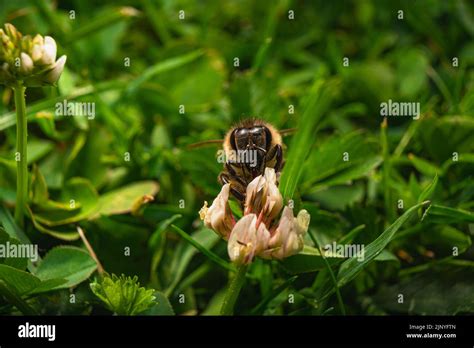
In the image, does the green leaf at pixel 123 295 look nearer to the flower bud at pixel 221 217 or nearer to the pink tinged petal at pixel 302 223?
the flower bud at pixel 221 217

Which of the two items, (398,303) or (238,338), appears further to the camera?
(398,303)

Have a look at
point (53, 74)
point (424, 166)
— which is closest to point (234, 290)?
point (53, 74)

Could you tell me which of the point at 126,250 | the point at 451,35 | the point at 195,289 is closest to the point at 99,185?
the point at 126,250

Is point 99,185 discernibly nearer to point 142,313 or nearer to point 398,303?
point 142,313

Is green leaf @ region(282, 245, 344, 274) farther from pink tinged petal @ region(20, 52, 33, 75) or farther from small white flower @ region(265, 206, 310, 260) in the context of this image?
pink tinged petal @ region(20, 52, 33, 75)

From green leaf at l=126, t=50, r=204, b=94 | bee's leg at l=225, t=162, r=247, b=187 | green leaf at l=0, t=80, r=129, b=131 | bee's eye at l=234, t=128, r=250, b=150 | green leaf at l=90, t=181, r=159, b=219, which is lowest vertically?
green leaf at l=90, t=181, r=159, b=219

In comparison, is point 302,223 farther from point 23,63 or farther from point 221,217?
point 23,63

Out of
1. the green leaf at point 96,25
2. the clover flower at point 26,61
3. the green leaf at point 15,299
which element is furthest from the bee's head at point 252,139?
the green leaf at point 96,25

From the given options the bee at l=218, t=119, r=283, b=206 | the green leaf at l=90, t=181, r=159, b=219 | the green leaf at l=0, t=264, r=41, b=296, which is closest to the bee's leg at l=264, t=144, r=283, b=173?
the bee at l=218, t=119, r=283, b=206
